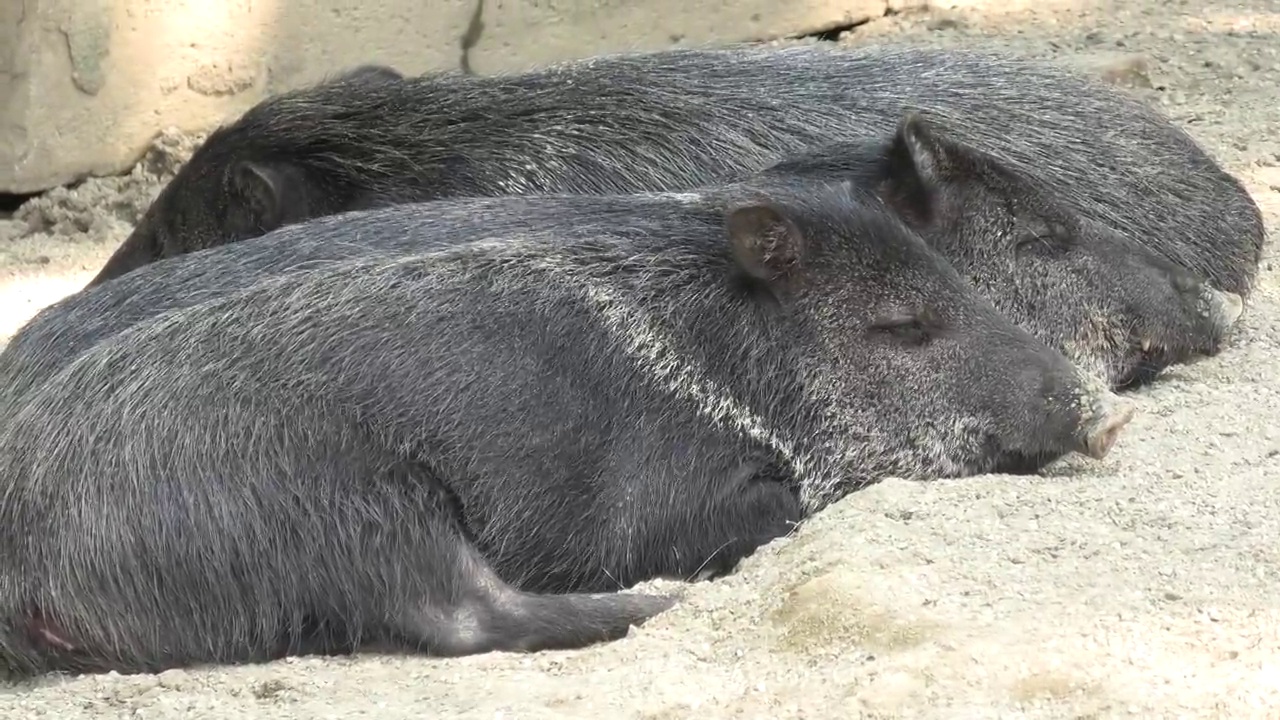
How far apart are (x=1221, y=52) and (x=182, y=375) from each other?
5.86m

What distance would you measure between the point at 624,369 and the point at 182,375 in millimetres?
941

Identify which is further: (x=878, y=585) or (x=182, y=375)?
(x=182, y=375)

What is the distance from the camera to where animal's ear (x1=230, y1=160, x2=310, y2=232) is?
5.32 m

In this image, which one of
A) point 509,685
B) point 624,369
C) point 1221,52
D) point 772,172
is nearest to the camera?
point 509,685

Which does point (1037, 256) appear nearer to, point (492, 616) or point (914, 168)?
point (914, 168)

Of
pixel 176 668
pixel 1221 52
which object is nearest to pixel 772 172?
pixel 176 668

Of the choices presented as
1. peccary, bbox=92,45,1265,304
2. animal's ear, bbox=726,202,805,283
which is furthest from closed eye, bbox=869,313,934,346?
peccary, bbox=92,45,1265,304

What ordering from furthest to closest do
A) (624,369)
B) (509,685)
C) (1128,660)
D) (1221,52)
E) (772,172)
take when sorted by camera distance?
(1221,52)
(772,172)
(624,369)
(509,685)
(1128,660)

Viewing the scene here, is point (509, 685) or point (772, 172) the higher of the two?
point (772, 172)

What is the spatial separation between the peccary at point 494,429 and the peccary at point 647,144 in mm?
1007

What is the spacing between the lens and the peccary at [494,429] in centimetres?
362

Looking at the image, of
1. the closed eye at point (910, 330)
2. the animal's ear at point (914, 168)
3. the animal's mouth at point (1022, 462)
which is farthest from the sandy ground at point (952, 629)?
the animal's ear at point (914, 168)

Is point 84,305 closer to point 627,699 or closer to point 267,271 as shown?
point 267,271

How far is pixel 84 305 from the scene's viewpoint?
13.6 ft
